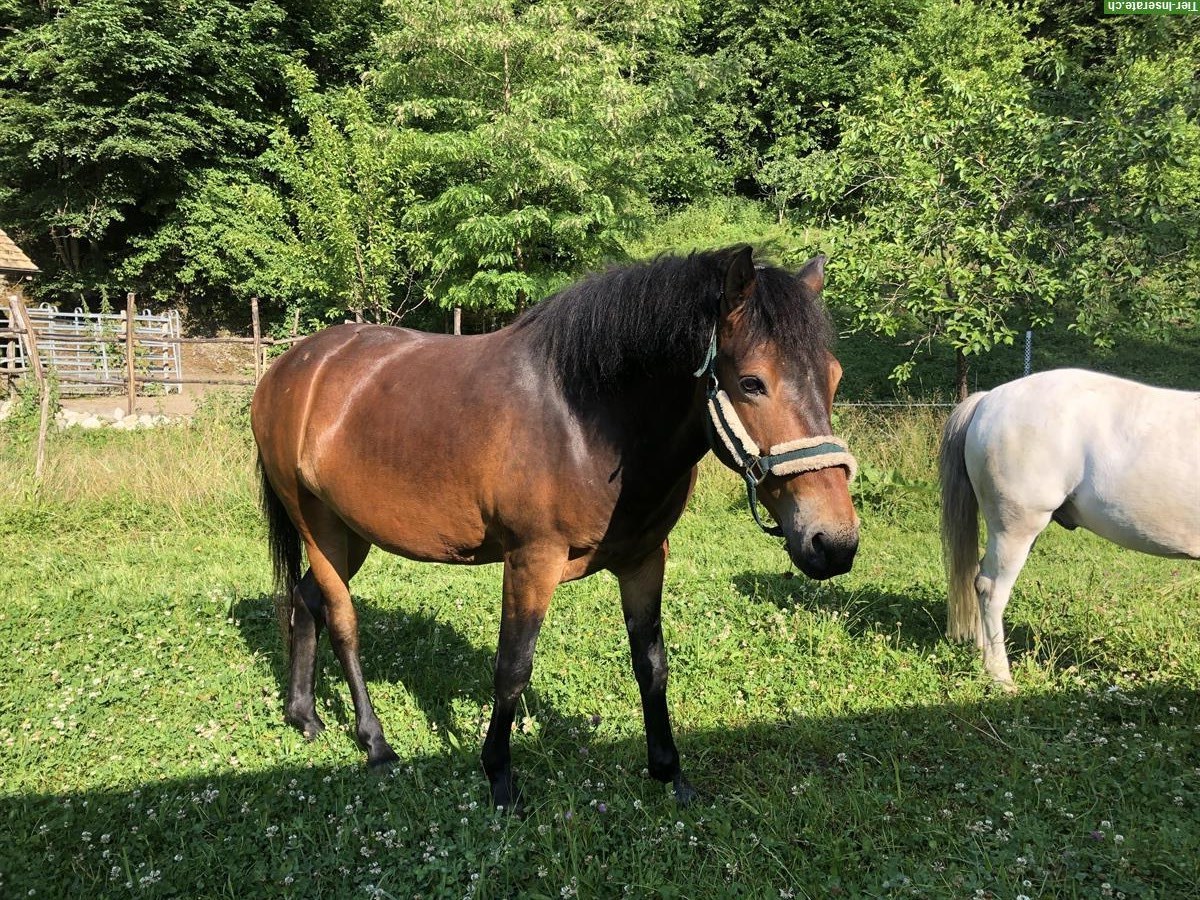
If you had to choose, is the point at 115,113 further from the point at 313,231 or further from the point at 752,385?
the point at 752,385

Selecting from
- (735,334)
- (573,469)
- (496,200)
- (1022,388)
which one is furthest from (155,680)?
(496,200)

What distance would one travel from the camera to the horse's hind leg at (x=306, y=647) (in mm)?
3617

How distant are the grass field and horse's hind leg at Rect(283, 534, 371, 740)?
12cm

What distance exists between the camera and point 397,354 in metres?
3.36

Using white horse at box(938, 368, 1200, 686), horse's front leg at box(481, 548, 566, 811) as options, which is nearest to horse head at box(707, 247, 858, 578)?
horse's front leg at box(481, 548, 566, 811)

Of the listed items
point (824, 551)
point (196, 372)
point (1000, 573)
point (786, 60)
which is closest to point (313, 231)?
point (196, 372)

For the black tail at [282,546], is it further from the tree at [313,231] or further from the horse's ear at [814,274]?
the tree at [313,231]

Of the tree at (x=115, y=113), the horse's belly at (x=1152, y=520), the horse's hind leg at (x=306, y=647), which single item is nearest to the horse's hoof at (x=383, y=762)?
the horse's hind leg at (x=306, y=647)

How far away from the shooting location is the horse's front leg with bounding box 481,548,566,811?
2.59 metres

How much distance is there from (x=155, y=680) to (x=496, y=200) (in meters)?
12.4

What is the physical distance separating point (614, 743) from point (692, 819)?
661 millimetres

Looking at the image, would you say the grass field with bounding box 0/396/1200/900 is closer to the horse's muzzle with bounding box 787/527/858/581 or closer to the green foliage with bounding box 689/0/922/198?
the horse's muzzle with bounding box 787/527/858/581

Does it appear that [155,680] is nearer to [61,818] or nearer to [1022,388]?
[61,818]

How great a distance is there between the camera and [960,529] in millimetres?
4422
